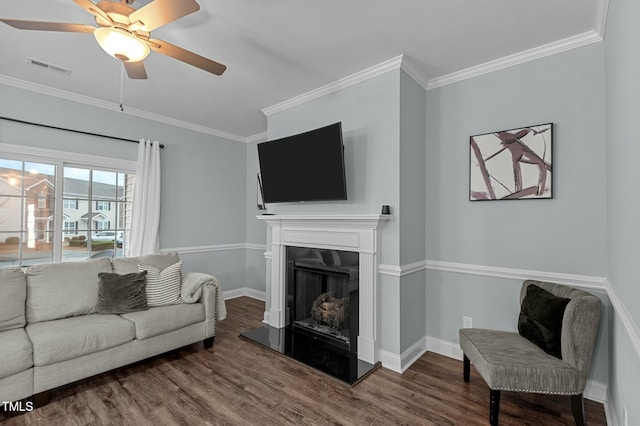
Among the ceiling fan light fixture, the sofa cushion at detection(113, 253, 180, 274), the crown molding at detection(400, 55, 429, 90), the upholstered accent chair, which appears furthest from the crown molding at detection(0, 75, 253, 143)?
the upholstered accent chair

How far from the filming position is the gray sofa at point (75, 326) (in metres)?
2.21

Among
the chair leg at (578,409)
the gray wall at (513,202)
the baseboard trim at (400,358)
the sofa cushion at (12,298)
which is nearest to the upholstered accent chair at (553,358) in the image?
the chair leg at (578,409)

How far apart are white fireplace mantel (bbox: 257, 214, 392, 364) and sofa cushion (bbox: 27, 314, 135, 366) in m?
1.54

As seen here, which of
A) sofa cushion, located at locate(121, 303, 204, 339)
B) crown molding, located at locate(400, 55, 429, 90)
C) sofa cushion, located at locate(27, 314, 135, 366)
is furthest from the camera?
crown molding, located at locate(400, 55, 429, 90)

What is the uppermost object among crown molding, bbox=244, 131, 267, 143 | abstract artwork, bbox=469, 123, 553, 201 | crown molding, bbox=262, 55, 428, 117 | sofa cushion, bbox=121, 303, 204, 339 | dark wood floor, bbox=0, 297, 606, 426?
crown molding, bbox=262, 55, 428, 117

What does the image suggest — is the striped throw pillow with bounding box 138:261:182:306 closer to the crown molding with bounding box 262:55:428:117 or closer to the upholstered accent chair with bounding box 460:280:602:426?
the crown molding with bounding box 262:55:428:117

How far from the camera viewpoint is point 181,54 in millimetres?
2000

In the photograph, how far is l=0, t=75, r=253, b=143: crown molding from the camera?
10.8 feet

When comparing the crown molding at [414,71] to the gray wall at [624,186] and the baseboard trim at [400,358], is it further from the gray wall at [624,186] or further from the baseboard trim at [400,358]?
the baseboard trim at [400,358]

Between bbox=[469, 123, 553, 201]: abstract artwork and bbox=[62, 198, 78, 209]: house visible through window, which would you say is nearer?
bbox=[469, 123, 553, 201]: abstract artwork

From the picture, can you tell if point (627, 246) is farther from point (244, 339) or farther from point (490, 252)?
point (244, 339)

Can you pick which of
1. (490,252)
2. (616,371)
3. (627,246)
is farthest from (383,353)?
(627,246)

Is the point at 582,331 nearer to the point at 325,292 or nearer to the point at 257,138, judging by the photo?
the point at 325,292

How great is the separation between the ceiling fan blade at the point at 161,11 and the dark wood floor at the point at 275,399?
2.45 m
